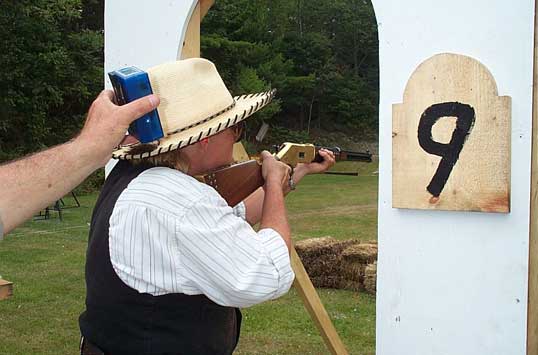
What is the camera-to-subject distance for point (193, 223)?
59.2 inches

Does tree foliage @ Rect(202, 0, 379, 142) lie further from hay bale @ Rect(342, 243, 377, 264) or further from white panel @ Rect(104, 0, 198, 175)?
white panel @ Rect(104, 0, 198, 175)

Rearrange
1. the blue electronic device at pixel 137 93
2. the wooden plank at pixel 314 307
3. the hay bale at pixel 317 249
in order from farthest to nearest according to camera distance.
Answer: the hay bale at pixel 317 249
the wooden plank at pixel 314 307
the blue electronic device at pixel 137 93

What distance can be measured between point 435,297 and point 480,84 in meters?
0.78

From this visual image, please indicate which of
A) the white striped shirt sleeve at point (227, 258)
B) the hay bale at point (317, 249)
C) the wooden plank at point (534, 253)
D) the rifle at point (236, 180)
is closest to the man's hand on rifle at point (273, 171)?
the rifle at point (236, 180)

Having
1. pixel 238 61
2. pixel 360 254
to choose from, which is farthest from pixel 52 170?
pixel 238 61

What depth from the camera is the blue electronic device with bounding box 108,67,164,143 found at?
4.82 feet

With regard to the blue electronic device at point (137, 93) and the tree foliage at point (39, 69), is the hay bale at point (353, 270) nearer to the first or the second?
the blue electronic device at point (137, 93)

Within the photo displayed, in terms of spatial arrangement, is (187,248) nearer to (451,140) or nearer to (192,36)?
(451,140)

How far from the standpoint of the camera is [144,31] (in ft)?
10.0

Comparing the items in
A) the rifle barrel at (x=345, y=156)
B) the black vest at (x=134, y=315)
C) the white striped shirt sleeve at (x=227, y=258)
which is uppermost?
the rifle barrel at (x=345, y=156)

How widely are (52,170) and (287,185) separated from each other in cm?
125

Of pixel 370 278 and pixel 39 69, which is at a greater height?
pixel 39 69

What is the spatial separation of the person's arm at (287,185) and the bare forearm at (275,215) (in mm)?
401

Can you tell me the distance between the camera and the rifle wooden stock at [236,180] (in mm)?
1831
